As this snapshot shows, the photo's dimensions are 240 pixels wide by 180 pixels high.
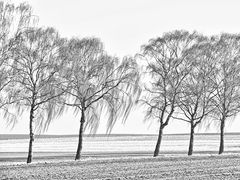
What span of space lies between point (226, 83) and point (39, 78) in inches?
808

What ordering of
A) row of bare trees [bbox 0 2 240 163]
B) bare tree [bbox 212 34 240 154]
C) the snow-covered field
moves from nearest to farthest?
1. row of bare trees [bbox 0 2 240 163]
2. bare tree [bbox 212 34 240 154]
3. the snow-covered field

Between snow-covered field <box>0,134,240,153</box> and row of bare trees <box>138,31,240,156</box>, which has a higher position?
row of bare trees <box>138,31,240,156</box>

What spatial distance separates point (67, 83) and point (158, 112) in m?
10.9

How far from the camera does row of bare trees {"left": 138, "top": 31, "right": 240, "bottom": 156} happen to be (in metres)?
46.6

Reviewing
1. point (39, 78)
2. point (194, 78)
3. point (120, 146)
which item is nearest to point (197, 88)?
point (194, 78)

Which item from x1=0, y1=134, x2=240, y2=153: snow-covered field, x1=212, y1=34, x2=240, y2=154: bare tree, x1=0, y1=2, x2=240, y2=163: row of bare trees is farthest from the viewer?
x1=0, y1=134, x2=240, y2=153: snow-covered field

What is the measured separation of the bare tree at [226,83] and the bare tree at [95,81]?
12.0 metres

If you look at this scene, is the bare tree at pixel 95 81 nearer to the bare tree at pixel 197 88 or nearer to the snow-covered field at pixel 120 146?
the bare tree at pixel 197 88

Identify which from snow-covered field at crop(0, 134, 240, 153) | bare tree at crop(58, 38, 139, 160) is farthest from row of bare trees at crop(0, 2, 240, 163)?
snow-covered field at crop(0, 134, 240, 153)

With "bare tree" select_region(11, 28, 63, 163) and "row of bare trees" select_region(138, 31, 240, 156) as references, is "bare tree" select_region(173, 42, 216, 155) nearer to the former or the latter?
"row of bare trees" select_region(138, 31, 240, 156)

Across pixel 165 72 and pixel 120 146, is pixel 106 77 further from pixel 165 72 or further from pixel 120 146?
pixel 120 146

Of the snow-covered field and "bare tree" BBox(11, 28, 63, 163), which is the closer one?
"bare tree" BBox(11, 28, 63, 163)

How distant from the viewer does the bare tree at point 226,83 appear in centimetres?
4981

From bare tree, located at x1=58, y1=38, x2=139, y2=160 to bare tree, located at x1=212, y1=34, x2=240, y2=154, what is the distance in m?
12.0
